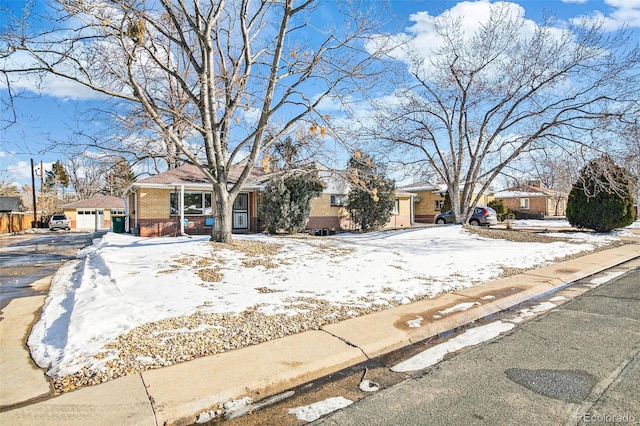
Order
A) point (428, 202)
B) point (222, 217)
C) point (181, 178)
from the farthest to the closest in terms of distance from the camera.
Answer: point (428, 202), point (181, 178), point (222, 217)

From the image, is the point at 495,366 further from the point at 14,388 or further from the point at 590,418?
the point at 14,388

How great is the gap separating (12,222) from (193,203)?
81.5 ft

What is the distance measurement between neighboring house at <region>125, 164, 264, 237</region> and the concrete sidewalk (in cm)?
1337

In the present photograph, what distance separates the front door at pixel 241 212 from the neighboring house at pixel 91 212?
942 inches

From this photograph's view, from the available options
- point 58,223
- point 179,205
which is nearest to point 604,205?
point 179,205

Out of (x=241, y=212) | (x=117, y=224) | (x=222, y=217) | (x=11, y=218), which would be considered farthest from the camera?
(x=11, y=218)

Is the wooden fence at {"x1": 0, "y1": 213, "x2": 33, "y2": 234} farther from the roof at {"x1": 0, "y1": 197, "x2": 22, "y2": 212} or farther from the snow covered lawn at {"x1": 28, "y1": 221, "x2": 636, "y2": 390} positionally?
the snow covered lawn at {"x1": 28, "y1": 221, "x2": 636, "y2": 390}

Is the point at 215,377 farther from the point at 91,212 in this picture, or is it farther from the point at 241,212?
the point at 91,212

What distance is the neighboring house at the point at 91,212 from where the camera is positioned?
38219 mm

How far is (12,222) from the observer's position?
3303 centimetres

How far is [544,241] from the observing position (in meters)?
14.9

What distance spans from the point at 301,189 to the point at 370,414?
14921 millimetres

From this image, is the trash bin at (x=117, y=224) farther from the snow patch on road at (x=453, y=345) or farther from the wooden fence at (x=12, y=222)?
the snow patch on road at (x=453, y=345)

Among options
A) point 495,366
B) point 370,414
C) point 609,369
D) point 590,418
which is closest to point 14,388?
point 370,414
